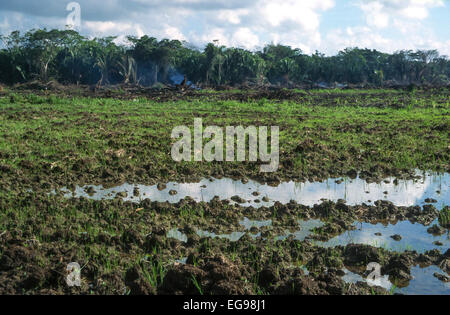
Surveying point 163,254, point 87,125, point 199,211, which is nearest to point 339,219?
point 199,211

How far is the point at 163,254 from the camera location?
172 inches

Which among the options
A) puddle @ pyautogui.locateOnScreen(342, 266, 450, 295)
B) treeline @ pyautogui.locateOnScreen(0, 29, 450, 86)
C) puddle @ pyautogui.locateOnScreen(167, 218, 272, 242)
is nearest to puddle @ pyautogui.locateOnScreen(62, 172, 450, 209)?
puddle @ pyautogui.locateOnScreen(167, 218, 272, 242)

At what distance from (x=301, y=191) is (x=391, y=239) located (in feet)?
6.70

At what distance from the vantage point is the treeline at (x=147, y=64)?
1417 inches

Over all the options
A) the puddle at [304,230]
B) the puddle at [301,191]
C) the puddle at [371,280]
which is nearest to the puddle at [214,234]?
the puddle at [304,230]

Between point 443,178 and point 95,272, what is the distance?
626cm

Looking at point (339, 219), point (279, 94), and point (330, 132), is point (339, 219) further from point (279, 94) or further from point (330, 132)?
point (279, 94)

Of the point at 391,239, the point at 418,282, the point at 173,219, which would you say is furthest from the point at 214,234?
the point at 418,282

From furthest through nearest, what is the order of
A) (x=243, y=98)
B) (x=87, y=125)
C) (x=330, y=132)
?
(x=243, y=98), (x=87, y=125), (x=330, y=132)

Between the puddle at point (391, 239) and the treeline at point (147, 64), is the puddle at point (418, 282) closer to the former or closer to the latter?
the puddle at point (391, 239)

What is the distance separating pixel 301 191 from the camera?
6789mm

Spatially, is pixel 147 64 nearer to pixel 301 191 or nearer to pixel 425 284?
pixel 301 191

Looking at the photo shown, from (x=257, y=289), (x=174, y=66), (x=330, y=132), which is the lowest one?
(x=257, y=289)
